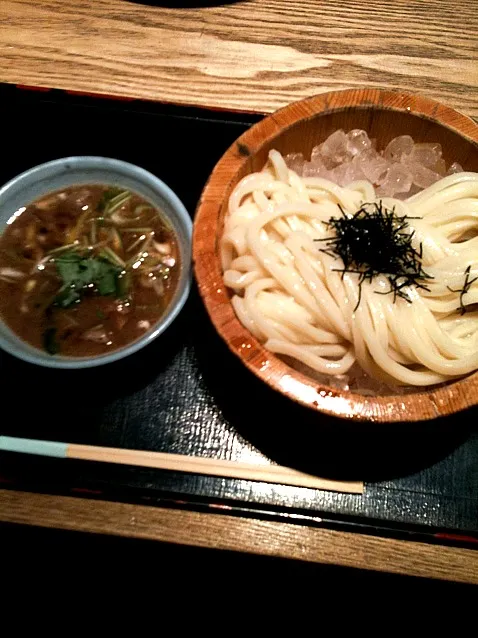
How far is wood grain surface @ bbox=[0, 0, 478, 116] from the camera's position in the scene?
2.13 metres

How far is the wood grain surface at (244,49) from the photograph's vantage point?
213cm

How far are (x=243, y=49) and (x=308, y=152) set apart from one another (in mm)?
730

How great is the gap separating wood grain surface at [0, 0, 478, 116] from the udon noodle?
0.68m

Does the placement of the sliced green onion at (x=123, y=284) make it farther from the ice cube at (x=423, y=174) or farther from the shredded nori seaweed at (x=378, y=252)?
the ice cube at (x=423, y=174)

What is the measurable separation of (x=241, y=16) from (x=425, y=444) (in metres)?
1.85

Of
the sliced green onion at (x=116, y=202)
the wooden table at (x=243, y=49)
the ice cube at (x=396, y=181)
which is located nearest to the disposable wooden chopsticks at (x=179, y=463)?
the sliced green onion at (x=116, y=202)

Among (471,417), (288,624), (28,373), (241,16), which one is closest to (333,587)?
(288,624)

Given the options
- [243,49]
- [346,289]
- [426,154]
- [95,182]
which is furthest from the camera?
[243,49]

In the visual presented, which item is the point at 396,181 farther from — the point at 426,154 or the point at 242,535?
the point at 242,535

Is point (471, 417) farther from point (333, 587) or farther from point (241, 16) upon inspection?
point (241, 16)

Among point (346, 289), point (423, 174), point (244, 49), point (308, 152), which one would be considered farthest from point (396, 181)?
point (244, 49)

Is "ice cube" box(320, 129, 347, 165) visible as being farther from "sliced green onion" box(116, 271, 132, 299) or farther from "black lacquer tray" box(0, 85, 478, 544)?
"sliced green onion" box(116, 271, 132, 299)

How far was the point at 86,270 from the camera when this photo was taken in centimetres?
181

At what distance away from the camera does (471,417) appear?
5.36ft
